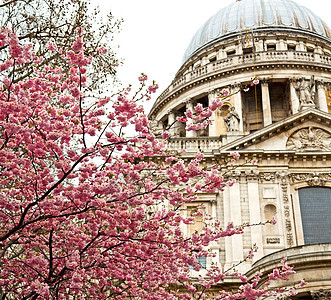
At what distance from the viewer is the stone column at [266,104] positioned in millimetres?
35844

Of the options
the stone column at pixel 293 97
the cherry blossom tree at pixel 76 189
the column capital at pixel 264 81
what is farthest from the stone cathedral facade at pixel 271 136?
the cherry blossom tree at pixel 76 189

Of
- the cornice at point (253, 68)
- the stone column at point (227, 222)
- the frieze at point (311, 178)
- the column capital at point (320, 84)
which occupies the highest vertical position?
the cornice at point (253, 68)

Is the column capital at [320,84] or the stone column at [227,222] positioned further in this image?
the column capital at [320,84]

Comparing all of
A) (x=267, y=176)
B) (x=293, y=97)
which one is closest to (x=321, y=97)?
(x=293, y=97)

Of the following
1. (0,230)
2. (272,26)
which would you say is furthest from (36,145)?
(272,26)

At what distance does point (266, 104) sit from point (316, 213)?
15.0 metres

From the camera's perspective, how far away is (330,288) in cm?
1652

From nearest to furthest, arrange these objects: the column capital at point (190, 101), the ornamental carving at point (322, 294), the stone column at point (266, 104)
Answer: the ornamental carving at point (322, 294)
the stone column at point (266, 104)
the column capital at point (190, 101)

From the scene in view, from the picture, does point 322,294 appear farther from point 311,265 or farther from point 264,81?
point 264,81

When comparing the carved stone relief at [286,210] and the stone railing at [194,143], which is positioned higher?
the stone railing at [194,143]

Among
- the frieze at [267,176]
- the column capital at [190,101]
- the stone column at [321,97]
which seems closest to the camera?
the frieze at [267,176]

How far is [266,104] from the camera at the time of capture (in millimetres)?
36500

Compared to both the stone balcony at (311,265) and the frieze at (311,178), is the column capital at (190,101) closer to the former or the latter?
the frieze at (311,178)

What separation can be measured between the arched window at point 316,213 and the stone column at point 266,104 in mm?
12328
